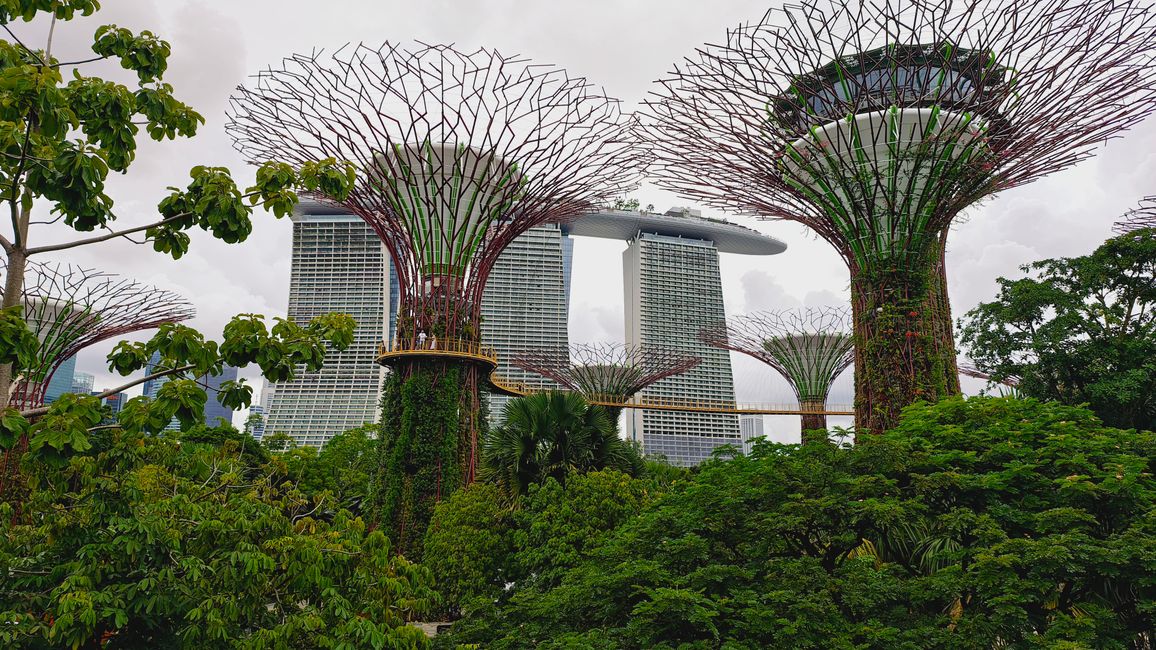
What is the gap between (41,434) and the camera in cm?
430

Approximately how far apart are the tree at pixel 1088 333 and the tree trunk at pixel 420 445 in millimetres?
15867

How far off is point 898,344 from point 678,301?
9239 centimetres

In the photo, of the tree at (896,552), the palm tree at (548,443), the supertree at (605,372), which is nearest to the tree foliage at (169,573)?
the tree at (896,552)

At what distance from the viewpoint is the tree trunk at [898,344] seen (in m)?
15.1

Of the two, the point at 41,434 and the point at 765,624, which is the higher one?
the point at 41,434

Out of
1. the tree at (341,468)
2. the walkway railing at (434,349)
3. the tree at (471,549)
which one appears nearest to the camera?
the tree at (471,549)

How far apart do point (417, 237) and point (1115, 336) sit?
19677 mm

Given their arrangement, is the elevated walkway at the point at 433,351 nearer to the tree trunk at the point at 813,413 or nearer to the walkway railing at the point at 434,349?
the walkway railing at the point at 434,349

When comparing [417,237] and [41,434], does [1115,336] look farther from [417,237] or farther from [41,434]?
[41,434]

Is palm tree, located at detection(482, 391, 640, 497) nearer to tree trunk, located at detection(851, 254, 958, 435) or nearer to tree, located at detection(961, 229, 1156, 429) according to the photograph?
tree trunk, located at detection(851, 254, 958, 435)

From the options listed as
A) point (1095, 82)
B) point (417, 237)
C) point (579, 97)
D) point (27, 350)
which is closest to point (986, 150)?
point (1095, 82)

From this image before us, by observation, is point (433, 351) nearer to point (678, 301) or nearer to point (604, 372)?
point (604, 372)

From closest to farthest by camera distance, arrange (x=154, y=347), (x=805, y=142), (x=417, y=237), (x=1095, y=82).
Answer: (x=154, y=347) < (x=1095, y=82) < (x=805, y=142) < (x=417, y=237)

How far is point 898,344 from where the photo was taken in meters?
15.3
